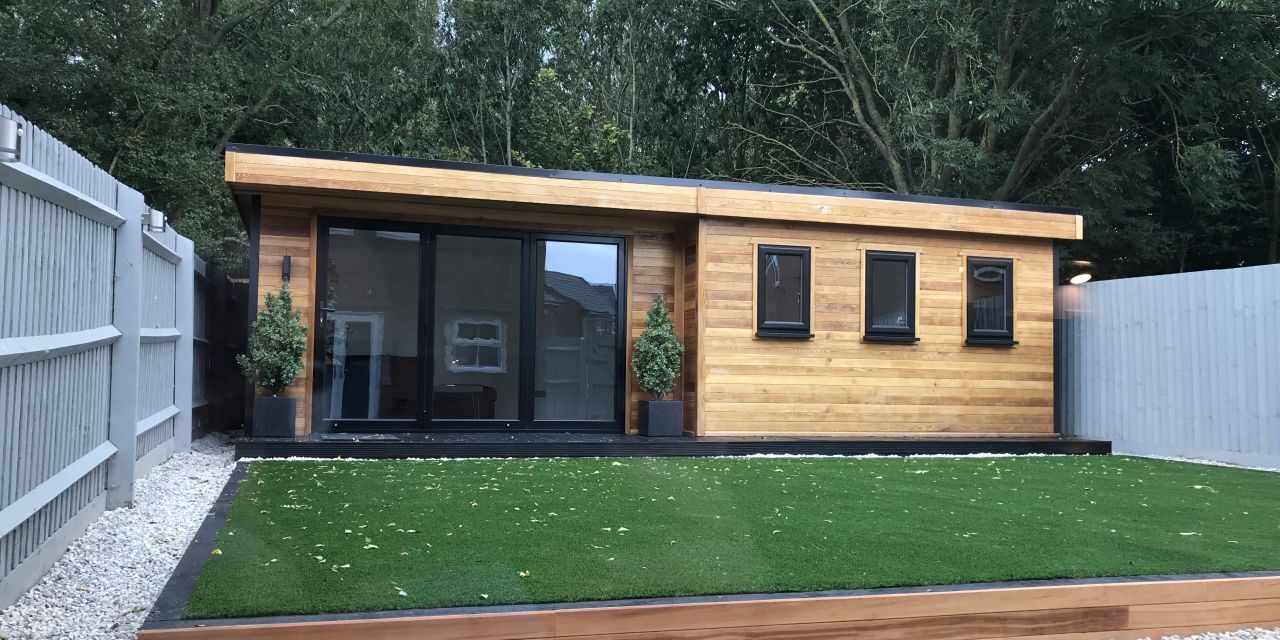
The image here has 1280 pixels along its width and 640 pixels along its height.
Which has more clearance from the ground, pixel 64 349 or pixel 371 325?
pixel 371 325

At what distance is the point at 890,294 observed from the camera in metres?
8.77

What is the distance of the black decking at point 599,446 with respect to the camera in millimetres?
7008

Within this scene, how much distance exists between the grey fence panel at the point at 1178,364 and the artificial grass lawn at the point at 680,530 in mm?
1240

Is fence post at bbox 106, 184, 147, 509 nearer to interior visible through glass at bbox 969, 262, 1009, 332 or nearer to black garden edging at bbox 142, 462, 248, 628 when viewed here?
black garden edging at bbox 142, 462, 248, 628

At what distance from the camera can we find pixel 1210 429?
8117 millimetres

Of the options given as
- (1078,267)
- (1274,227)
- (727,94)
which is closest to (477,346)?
(727,94)

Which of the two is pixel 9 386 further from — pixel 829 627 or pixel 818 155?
pixel 818 155

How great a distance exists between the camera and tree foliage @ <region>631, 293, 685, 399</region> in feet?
26.4

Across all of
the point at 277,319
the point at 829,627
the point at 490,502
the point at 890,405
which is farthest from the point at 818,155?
the point at 829,627

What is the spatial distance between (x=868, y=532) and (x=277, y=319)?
16.4ft

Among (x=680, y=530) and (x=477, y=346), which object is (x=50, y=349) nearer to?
(x=680, y=530)

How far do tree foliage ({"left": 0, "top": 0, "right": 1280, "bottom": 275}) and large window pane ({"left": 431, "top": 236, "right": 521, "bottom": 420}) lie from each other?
755 centimetres

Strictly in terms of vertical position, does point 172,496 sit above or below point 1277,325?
below

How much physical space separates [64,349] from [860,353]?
21.9 ft
